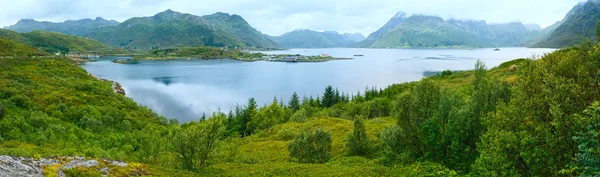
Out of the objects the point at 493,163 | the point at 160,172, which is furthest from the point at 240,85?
the point at 493,163

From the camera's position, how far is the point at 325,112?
349 ft

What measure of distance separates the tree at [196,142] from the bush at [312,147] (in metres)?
10.7

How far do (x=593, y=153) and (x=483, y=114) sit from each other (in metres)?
13.4

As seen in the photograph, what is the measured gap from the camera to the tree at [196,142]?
2983cm

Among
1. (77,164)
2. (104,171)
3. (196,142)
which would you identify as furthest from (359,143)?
(77,164)

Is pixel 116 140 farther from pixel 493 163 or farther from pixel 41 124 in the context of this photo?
pixel 493 163

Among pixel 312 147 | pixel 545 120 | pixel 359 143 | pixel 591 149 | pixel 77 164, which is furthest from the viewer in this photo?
pixel 359 143

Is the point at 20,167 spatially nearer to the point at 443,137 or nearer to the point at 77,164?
the point at 77,164

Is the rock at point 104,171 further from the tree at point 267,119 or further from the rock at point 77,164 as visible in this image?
the tree at point 267,119

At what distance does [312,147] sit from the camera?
128 ft

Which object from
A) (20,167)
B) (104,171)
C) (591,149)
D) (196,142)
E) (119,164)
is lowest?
(119,164)

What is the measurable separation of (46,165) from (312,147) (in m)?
25.0

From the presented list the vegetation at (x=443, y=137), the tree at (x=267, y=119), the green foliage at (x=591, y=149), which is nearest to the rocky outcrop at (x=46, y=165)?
the vegetation at (x=443, y=137)

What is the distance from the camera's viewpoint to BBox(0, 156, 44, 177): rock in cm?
1809
